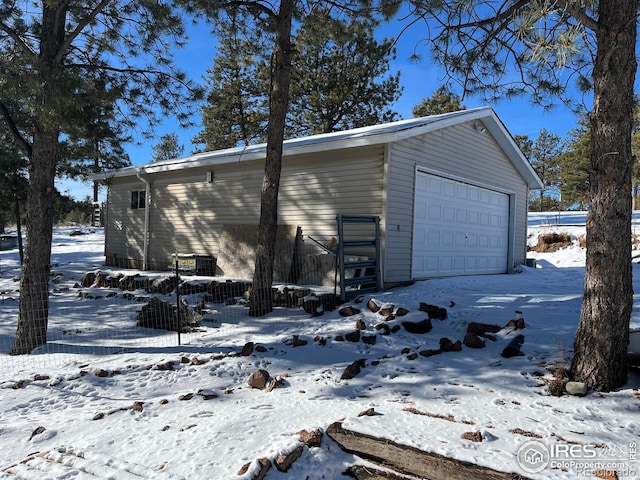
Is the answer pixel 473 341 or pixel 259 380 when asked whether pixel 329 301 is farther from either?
pixel 259 380

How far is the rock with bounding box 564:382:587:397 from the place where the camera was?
355cm

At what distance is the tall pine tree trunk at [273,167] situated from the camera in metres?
7.11

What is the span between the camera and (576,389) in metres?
3.57

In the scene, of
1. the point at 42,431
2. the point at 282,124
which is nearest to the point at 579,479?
the point at 42,431

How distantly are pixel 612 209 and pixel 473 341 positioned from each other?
2.11m

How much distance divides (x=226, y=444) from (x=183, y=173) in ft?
32.6

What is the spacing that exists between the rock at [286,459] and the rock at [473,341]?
2.83m

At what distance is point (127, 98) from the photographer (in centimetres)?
736

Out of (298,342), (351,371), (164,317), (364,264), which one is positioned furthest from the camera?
(364,264)

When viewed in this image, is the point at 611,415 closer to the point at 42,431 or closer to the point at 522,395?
the point at 522,395

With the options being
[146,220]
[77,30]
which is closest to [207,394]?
[77,30]

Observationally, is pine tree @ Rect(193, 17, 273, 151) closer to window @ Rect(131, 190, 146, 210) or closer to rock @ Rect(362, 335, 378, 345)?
window @ Rect(131, 190, 146, 210)

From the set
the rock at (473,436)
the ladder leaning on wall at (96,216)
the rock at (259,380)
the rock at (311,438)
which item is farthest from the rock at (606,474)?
the ladder leaning on wall at (96,216)

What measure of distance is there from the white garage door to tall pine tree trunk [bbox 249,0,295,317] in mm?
3044
